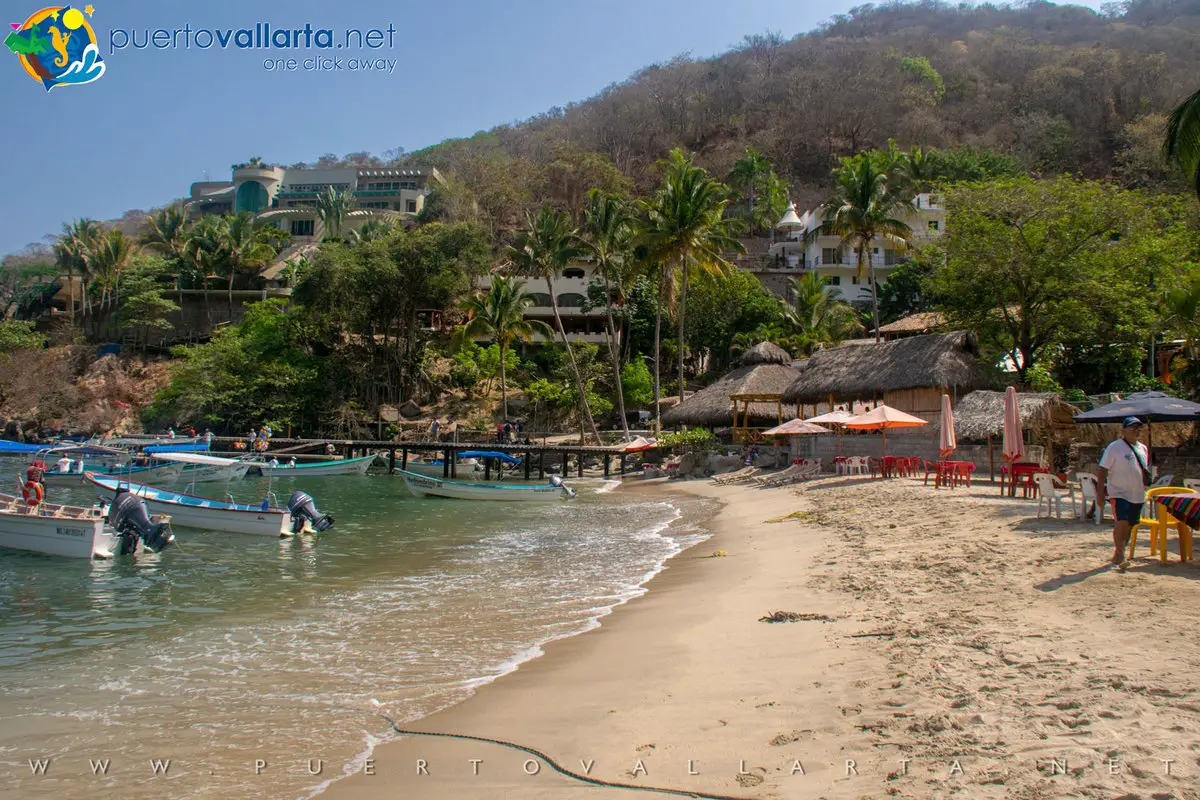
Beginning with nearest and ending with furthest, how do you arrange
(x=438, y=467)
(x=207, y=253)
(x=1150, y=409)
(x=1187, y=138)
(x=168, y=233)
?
1. (x=1187, y=138)
2. (x=1150, y=409)
3. (x=438, y=467)
4. (x=207, y=253)
5. (x=168, y=233)

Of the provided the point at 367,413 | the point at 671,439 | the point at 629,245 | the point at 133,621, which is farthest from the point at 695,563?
the point at 367,413

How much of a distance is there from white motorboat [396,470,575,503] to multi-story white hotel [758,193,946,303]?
32.5 metres

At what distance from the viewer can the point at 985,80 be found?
87.4 meters

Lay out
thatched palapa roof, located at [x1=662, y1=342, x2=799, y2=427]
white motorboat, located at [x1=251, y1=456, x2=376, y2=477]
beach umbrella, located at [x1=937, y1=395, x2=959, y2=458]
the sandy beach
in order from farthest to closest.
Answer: white motorboat, located at [x1=251, y1=456, x2=376, y2=477] < thatched palapa roof, located at [x1=662, y1=342, x2=799, y2=427] < beach umbrella, located at [x1=937, y1=395, x2=959, y2=458] < the sandy beach

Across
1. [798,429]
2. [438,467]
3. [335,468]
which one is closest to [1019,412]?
[798,429]

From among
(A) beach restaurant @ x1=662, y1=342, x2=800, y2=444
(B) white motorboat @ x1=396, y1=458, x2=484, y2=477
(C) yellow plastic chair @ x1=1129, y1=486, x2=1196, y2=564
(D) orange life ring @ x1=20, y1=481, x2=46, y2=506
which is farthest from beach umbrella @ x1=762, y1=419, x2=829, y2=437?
(D) orange life ring @ x1=20, y1=481, x2=46, y2=506

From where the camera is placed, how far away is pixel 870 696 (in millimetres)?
5469

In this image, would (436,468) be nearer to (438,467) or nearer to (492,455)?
(438,467)

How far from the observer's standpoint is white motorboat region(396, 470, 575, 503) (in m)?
27.7

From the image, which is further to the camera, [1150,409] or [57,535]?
[57,535]

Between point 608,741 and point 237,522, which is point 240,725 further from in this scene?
point 237,522

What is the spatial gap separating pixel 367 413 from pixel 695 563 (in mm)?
39480

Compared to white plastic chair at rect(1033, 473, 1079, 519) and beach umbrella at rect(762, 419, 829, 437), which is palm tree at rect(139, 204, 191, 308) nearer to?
beach umbrella at rect(762, 419, 829, 437)

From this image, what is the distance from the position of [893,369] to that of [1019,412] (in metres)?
6.93
